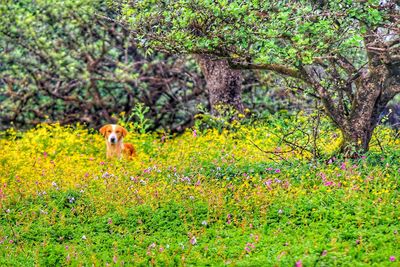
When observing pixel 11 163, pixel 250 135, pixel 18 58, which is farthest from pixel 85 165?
pixel 18 58

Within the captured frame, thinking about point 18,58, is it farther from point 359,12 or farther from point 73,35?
point 359,12

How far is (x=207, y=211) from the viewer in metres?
8.38

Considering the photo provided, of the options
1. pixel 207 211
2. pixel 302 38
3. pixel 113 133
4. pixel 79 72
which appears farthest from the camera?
pixel 79 72

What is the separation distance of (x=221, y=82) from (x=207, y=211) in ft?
21.2

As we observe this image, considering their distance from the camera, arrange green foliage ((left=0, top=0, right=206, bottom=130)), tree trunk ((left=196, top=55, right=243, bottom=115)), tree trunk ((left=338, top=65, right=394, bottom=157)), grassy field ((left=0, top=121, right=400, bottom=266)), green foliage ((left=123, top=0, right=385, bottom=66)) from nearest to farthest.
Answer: grassy field ((left=0, top=121, right=400, bottom=266)), green foliage ((left=123, top=0, right=385, bottom=66)), tree trunk ((left=338, top=65, right=394, bottom=157)), tree trunk ((left=196, top=55, right=243, bottom=115)), green foliage ((left=0, top=0, right=206, bottom=130))

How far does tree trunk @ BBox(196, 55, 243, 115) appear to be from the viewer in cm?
1448

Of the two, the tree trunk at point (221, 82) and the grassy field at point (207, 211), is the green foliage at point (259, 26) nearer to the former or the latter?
the grassy field at point (207, 211)

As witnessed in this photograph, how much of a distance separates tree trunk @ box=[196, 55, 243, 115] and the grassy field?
336 centimetres

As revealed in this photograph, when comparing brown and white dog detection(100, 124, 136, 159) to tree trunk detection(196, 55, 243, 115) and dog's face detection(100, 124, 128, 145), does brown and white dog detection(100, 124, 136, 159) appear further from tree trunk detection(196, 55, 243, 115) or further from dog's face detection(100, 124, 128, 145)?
tree trunk detection(196, 55, 243, 115)

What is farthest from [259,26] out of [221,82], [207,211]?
[221,82]

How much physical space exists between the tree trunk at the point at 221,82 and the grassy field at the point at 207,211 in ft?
11.0

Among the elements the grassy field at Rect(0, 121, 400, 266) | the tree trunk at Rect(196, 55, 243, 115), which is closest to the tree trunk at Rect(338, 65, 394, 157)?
the grassy field at Rect(0, 121, 400, 266)

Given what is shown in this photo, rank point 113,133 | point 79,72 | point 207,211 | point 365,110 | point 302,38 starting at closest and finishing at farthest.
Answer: point 207,211
point 302,38
point 365,110
point 113,133
point 79,72

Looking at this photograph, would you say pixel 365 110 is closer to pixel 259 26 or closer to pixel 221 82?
pixel 259 26
